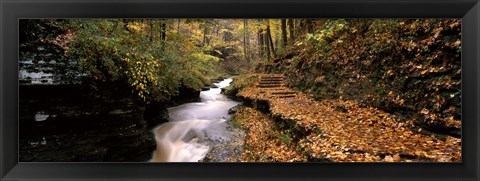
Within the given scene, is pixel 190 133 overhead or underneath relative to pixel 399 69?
underneath

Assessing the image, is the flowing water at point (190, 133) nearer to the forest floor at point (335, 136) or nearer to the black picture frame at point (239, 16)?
the forest floor at point (335, 136)

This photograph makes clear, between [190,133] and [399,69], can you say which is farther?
[190,133]

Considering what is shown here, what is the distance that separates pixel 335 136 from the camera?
11.0 feet

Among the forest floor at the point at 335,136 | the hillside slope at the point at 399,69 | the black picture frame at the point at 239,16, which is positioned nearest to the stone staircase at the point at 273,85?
the forest floor at the point at 335,136

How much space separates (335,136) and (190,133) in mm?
3885

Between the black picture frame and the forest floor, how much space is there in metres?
0.41

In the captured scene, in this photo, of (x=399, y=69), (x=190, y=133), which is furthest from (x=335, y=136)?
(x=190, y=133)

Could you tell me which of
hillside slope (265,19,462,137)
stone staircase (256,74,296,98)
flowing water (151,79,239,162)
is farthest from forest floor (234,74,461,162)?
flowing water (151,79,239,162)

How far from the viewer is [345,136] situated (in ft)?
10.8

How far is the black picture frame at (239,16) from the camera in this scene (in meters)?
2.01

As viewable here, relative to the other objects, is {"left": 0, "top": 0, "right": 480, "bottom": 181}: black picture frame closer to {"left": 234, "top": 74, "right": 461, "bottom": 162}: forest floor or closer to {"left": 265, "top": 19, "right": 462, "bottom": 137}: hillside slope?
{"left": 234, "top": 74, "right": 461, "bottom": 162}: forest floor

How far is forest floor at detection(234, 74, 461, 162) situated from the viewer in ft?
8.54

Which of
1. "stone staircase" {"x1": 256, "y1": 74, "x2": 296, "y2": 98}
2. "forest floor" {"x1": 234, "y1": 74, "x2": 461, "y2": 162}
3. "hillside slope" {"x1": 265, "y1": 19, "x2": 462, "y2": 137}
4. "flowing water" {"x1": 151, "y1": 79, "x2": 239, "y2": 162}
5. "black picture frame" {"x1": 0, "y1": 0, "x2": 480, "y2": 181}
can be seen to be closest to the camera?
"black picture frame" {"x1": 0, "y1": 0, "x2": 480, "y2": 181}

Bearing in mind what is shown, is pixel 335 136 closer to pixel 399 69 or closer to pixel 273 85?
pixel 399 69
